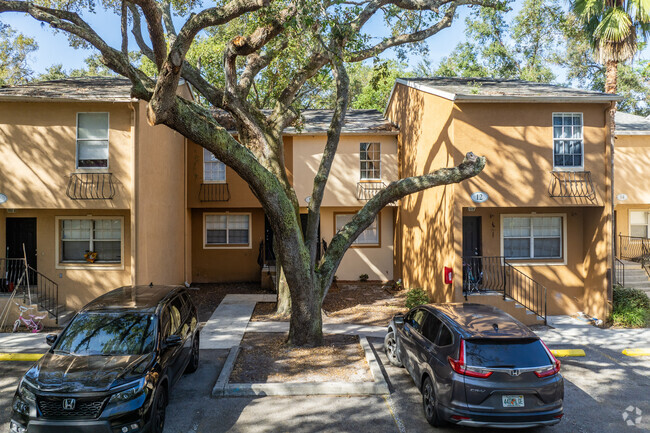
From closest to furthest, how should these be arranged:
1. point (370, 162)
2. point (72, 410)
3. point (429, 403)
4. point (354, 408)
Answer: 1. point (72, 410)
2. point (429, 403)
3. point (354, 408)
4. point (370, 162)

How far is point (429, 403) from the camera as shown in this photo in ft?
20.7

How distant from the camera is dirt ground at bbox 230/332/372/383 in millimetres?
7676

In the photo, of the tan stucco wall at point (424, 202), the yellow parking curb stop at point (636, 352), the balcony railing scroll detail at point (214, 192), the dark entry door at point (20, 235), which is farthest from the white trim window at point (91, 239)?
the yellow parking curb stop at point (636, 352)

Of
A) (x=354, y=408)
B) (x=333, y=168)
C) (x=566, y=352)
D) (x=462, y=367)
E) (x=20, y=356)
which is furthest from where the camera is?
(x=333, y=168)

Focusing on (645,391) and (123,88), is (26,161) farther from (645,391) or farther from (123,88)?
(645,391)

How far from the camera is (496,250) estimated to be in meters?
12.9

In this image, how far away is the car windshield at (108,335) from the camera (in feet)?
20.4

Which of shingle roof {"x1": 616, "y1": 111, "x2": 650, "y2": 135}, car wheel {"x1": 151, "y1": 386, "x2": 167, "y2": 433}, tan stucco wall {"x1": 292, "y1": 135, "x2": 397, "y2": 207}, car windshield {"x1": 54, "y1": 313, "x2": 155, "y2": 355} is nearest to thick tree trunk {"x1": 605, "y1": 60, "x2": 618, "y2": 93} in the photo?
shingle roof {"x1": 616, "y1": 111, "x2": 650, "y2": 135}

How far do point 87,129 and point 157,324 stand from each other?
7.81m

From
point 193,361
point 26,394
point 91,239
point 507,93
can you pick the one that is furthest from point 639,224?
point 26,394

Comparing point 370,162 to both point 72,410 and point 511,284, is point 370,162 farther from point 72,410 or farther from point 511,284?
point 72,410

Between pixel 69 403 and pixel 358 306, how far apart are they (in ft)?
31.0

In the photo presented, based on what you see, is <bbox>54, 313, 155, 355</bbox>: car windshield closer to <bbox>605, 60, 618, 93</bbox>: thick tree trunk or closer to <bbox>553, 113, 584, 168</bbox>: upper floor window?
<bbox>553, 113, 584, 168</bbox>: upper floor window

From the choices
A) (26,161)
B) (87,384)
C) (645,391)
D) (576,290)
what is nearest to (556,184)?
(576,290)
